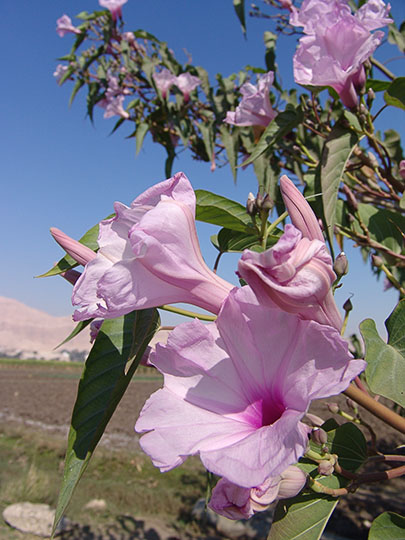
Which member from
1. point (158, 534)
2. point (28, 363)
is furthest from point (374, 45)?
point (28, 363)

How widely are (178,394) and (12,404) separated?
1657cm

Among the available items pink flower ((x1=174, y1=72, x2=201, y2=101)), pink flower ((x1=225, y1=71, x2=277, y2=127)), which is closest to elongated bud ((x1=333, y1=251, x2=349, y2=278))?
pink flower ((x1=225, y1=71, x2=277, y2=127))

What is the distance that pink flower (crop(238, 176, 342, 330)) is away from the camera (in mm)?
425

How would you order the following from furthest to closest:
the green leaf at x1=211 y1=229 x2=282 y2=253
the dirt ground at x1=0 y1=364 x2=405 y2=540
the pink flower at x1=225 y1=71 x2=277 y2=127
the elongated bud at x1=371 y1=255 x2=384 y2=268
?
the dirt ground at x1=0 y1=364 x2=405 y2=540 → the pink flower at x1=225 y1=71 x2=277 y2=127 → the elongated bud at x1=371 y1=255 x2=384 y2=268 → the green leaf at x1=211 y1=229 x2=282 y2=253

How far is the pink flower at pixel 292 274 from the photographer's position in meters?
0.42

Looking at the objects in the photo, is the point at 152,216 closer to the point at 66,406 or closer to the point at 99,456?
the point at 99,456

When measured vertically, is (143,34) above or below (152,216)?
above

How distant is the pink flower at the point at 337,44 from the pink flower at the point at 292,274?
2.76 feet

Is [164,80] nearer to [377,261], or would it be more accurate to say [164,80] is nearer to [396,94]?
[396,94]

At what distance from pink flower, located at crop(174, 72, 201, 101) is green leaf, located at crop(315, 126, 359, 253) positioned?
1798mm

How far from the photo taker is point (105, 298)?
532 mm

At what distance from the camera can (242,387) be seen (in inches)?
21.4

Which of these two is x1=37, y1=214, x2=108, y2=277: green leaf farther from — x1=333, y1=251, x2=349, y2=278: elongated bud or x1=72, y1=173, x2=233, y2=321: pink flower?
x1=333, y1=251, x2=349, y2=278: elongated bud

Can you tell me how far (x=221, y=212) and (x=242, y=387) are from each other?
0.36m
